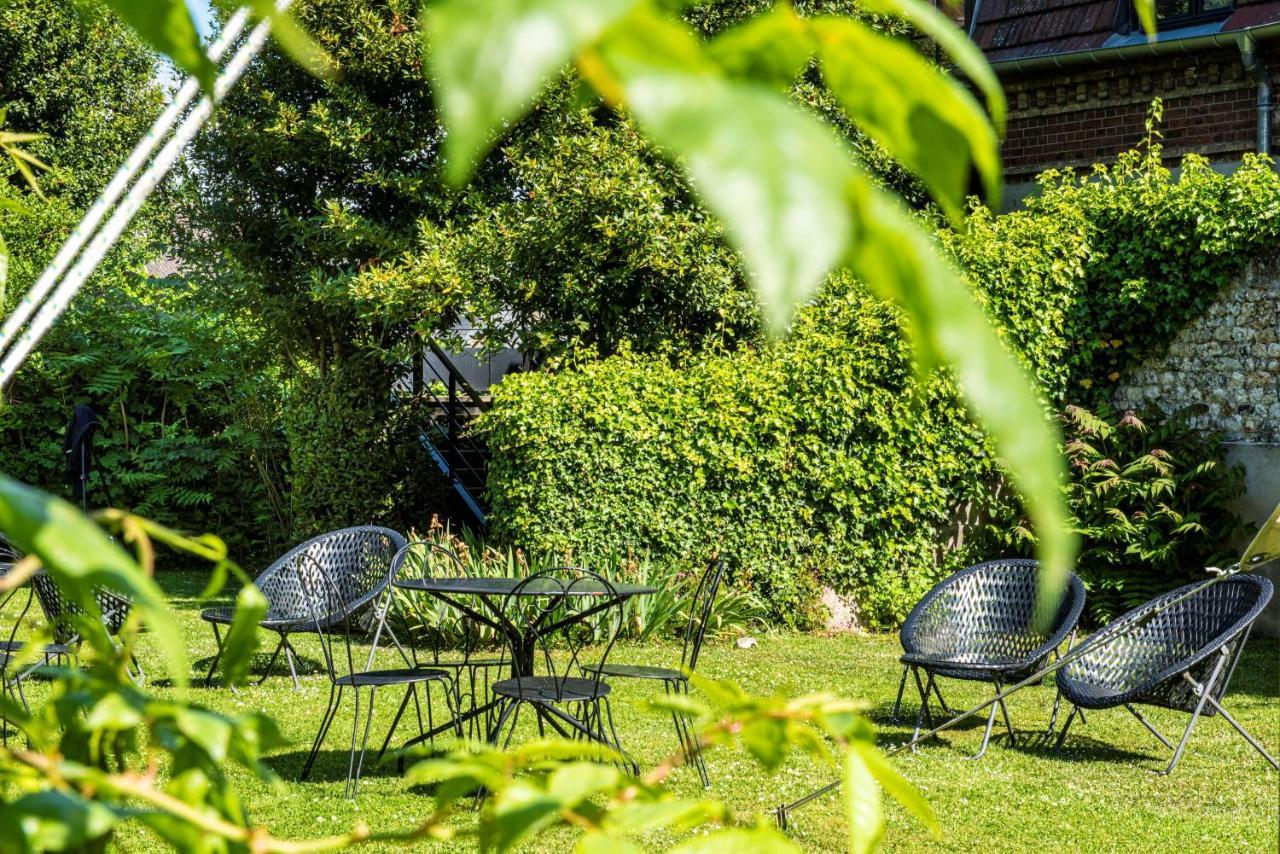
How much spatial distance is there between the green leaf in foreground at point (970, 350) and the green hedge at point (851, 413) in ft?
28.9

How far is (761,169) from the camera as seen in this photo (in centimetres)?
35

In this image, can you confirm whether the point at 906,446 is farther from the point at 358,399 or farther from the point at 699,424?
the point at 358,399

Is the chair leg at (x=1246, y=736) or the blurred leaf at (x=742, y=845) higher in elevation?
the chair leg at (x=1246, y=736)

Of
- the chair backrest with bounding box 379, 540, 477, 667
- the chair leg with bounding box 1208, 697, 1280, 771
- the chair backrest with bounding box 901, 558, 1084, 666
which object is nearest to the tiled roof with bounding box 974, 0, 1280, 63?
the chair backrest with bounding box 901, 558, 1084, 666

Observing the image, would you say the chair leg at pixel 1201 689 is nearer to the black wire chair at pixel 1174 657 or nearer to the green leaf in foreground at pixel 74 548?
the black wire chair at pixel 1174 657

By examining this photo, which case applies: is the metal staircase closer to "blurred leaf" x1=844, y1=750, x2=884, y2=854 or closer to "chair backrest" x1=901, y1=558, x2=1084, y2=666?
"chair backrest" x1=901, y1=558, x2=1084, y2=666

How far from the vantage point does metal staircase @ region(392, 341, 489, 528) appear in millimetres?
11492

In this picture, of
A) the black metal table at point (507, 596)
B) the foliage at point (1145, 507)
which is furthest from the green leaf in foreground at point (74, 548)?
the foliage at point (1145, 507)

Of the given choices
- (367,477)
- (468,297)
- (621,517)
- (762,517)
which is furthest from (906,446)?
(367,477)

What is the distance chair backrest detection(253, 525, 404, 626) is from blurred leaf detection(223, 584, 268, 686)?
7.35 m

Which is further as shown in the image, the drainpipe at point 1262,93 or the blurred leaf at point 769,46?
the drainpipe at point 1262,93

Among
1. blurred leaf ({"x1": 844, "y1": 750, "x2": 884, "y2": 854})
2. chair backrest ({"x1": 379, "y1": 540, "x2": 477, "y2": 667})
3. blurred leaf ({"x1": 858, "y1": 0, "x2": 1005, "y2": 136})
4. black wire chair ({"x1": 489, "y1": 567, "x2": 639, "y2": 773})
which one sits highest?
blurred leaf ({"x1": 858, "y1": 0, "x2": 1005, "y2": 136})

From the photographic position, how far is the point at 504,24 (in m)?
0.34

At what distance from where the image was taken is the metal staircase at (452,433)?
37.7 ft
